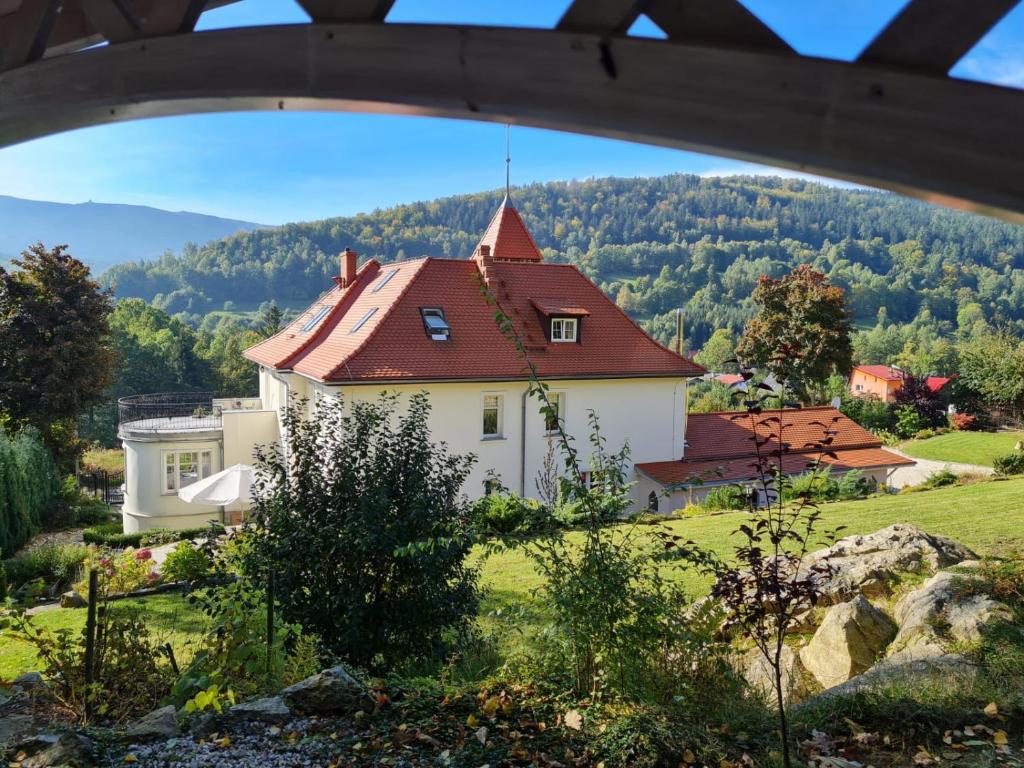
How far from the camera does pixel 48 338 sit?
84.2 ft

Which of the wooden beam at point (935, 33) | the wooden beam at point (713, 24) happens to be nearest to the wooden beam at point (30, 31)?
the wooden beam at point (713, 24)

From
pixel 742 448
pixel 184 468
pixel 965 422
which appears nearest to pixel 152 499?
pixel 184 468

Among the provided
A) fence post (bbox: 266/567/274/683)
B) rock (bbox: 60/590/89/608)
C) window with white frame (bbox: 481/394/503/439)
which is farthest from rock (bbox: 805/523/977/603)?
window with white frame (bbox: 481/394/503/439)

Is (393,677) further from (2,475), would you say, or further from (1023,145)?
(2,475)

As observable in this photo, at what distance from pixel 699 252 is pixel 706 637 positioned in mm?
89005

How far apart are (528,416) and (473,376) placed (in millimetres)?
2110

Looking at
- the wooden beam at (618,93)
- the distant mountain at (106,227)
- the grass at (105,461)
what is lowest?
the grass at (105,461)

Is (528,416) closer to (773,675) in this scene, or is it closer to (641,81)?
(773,675)

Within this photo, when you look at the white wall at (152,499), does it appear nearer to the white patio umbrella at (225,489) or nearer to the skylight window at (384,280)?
the white patio umbrella at (225,489)

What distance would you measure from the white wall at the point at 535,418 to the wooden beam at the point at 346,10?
15.5 metres

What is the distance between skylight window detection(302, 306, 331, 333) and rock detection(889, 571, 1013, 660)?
20422 mm

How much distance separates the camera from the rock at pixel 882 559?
7148 mm

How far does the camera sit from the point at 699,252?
288 feet

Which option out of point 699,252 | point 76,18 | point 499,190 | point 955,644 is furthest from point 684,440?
point 499,190
